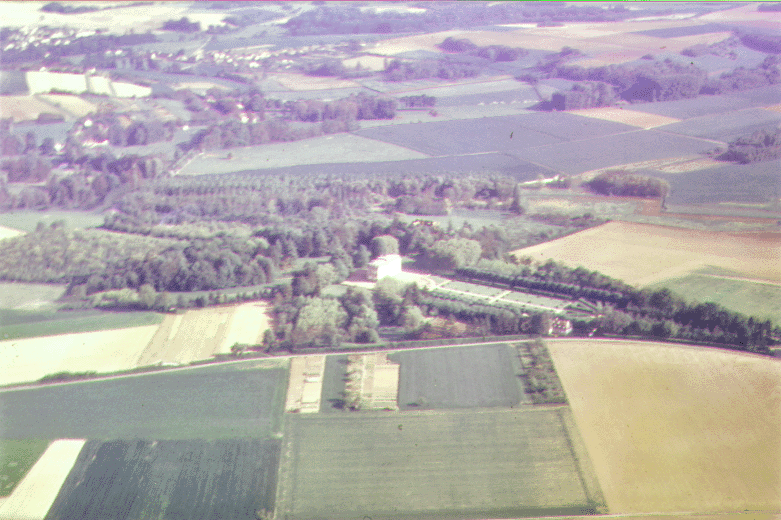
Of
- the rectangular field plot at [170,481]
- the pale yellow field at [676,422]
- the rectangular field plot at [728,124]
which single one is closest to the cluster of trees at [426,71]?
the rectangular field plot at [728,124]

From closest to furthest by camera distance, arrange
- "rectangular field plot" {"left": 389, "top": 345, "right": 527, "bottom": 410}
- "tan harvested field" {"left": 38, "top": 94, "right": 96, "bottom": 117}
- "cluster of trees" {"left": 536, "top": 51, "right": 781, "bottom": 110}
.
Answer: "rectangular field plot" {"left": 389, "top": 345, "right": 527, "bottom": 410} < "tan harvested field" {"left": 38, "top": 94, "right": 96, "bottom": 117} < "cluster of trees" {"left": 536, "top": 51, "right": 781, "bottom": 110}

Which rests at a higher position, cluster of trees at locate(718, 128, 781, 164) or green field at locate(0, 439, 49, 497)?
cluster of trees at locate(718, 128, 781, 164)

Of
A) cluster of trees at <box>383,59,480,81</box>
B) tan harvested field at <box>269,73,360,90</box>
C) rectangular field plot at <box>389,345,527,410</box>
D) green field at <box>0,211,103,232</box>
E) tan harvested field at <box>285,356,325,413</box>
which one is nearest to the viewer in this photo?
rectangular field plot at <box>389,345,527,410</box>

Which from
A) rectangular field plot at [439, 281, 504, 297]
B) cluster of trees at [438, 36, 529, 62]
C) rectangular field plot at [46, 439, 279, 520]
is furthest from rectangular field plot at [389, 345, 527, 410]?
cluster of trees at [438, 36, 529, 62]

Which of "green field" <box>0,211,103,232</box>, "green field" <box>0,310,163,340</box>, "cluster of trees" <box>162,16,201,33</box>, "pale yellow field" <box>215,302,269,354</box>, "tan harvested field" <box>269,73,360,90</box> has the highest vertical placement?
"cluster of trees" <box>162,16,201,33</box>

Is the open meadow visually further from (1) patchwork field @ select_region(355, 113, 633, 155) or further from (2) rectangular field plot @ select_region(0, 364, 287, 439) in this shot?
(1) patchwork field @ select_region(355, 113, 633, 155)

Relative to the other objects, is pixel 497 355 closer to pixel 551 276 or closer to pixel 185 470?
pixel 551 276

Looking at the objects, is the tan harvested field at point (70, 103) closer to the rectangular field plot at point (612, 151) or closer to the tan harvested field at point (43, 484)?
the rectangular field plot at point (612, 151)
